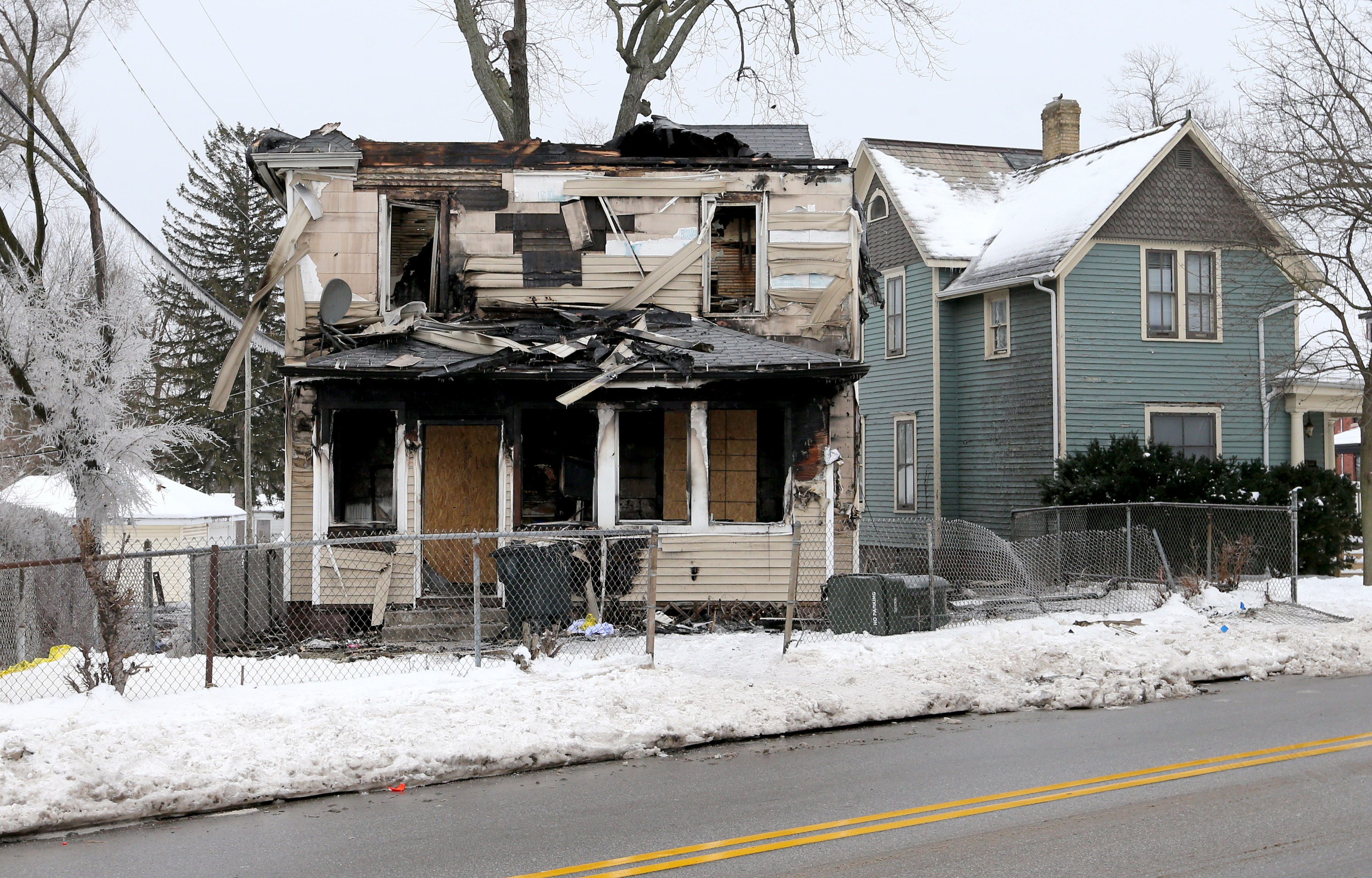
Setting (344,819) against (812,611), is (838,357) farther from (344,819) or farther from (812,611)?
(344,819)

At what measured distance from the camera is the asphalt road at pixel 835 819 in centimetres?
622

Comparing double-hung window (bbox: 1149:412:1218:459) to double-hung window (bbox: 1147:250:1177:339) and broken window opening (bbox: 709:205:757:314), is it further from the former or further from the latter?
broken window opening (bbox: 709:205:757:314)

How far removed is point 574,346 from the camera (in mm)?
15133

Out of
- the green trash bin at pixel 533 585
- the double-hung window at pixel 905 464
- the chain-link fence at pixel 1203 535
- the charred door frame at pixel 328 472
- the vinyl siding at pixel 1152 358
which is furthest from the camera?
the double-hung window at pixel 905 464

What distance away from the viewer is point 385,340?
51.8ft

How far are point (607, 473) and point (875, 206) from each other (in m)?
14.8

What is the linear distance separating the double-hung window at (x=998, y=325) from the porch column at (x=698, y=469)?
33.8ft

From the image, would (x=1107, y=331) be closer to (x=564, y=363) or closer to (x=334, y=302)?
(x=564, y=363)

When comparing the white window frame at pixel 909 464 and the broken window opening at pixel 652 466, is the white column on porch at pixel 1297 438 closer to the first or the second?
the white window frame at pixel 909 464

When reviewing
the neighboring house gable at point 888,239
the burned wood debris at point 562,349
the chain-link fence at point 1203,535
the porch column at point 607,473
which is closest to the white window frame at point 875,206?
the neighboring house gable at point 888,239

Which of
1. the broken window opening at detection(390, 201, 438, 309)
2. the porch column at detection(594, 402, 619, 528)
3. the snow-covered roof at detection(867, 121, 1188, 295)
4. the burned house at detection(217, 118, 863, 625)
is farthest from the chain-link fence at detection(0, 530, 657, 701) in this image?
the snow-covered roof at detection(867, 121, 1188, 295)

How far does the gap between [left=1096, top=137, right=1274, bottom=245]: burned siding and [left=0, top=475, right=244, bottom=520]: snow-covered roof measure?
20.5m

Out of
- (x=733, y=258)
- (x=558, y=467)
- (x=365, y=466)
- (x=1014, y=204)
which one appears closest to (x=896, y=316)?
(x=1014, y=204)

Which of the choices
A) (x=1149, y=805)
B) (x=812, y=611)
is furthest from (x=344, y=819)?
(x=812, y=611)
